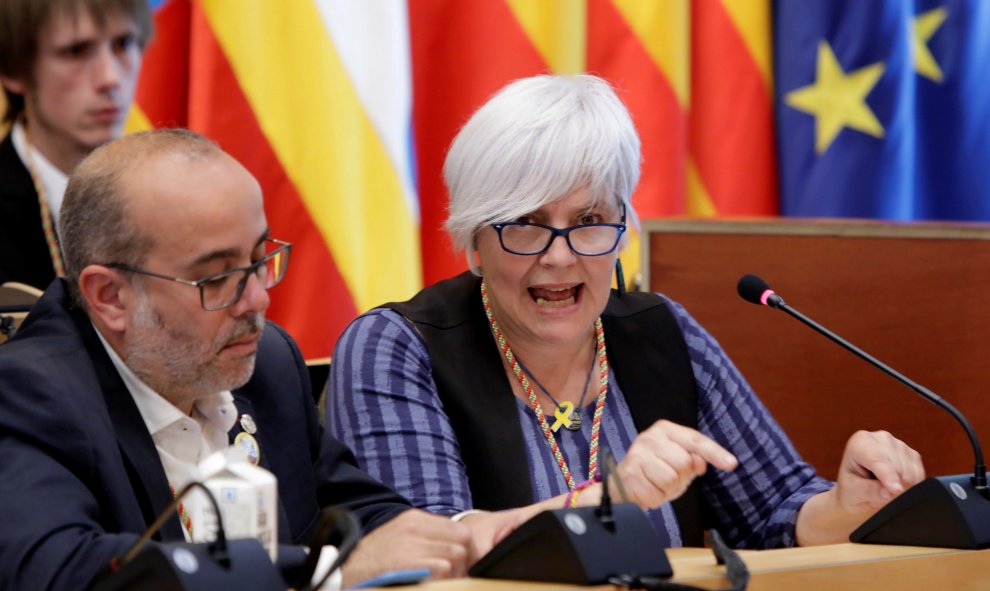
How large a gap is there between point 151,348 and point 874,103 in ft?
8.79

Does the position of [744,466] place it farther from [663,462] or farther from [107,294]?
[107,294]

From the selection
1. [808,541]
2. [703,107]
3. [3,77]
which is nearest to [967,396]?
[808,541]

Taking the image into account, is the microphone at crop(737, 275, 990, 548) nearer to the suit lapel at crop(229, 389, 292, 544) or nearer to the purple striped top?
the purple striped top

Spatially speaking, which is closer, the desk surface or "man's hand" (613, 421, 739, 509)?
the desk surface

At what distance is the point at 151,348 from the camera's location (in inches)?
70.4

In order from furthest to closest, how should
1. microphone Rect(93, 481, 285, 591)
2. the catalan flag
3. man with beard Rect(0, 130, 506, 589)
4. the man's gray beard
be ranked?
the catalan flag
the man's gray beard
man with beard Rect(0, 130, 506, 589)
microphone Rect(93, 481, 285, 591)

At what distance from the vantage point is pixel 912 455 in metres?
2.11

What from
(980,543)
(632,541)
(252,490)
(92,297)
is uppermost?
(92,297)

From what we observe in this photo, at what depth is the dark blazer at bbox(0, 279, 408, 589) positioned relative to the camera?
1521 millimetres

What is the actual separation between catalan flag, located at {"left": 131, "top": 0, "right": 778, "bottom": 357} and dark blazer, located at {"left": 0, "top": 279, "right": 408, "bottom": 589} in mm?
1305

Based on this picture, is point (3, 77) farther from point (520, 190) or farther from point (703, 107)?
point (703, 107)

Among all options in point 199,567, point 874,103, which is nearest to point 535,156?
point 199,567

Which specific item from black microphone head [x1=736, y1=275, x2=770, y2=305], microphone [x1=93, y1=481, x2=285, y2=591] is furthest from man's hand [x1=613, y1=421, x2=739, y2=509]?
microphone [x1=93, y1=481, x2=285, y2=591]

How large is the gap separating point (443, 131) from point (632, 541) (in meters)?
2.18
